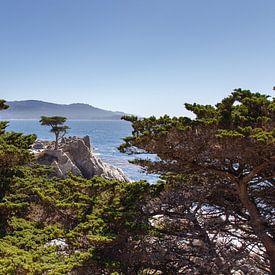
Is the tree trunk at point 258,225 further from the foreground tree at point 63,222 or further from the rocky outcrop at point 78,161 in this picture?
the rocky outcrop at point 78,161

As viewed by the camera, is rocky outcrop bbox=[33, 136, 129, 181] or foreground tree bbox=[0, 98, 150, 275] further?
rocky outcrop bbox=[33, 136, 129, 181]

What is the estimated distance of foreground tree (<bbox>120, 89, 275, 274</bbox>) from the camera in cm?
643

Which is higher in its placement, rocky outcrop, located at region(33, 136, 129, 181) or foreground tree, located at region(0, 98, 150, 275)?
foreground tree, located at region(0, 98, 150, 275)

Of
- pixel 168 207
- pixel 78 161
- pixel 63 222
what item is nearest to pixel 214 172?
pixel 168 207

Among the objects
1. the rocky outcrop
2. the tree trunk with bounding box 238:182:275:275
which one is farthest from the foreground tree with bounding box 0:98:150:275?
the rocky outcrop

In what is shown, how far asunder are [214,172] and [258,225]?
145 cm

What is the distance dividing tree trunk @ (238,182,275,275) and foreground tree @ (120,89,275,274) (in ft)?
0.07

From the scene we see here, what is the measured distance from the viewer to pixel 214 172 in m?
7.37

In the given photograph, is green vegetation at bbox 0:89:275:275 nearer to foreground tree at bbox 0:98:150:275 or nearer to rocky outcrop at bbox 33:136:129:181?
foreground tree at bbox 0:98:150:275

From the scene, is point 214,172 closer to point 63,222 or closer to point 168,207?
point 168,207

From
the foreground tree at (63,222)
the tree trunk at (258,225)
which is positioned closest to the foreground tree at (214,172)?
the tree trunk at (258,225)

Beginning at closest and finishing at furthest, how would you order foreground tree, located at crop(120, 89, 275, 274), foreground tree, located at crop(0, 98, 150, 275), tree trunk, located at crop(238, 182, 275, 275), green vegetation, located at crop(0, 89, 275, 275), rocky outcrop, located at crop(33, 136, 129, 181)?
foreground tree, located at crop(0, 98, 150, 275)
green vegetation, located at crop(0, 89, 275, 275)
foreground tree, located at crop(120, 89, 275, 274)
tree trunk, located at crop(238, 182, 275, 275)
rocky outcrop, located at crop(33, 136, 129, 181)

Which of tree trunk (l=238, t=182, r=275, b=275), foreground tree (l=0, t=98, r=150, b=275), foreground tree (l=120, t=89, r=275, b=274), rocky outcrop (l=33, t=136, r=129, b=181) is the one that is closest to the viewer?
foreground tree (l=0, t=98, r=150, b=275)

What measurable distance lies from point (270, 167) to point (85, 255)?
416 centimetres
